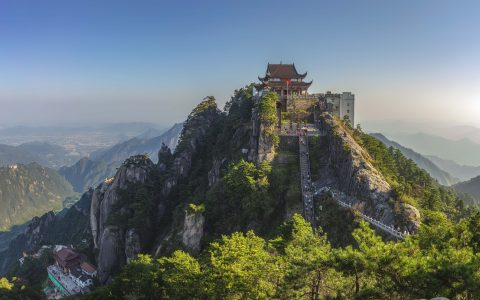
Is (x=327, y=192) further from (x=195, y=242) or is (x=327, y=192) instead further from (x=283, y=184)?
(x=195, y=242)

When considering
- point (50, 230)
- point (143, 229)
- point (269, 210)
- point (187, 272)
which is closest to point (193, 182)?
point (143, 229)

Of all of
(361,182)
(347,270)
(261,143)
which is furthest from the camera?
(261,143)

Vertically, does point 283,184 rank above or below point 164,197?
above

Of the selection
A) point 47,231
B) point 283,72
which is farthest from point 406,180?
point 47,231

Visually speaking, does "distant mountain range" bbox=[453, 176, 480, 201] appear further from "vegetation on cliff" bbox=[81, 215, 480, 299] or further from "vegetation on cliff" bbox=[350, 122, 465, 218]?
"vegetation on cliff" bbox=[81, 215, 480, 299]

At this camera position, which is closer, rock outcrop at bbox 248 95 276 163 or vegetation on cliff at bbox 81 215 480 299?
vegetation on cliff at bbox 81 215 480 299

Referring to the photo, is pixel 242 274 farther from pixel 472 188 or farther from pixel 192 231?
pixel 472 188

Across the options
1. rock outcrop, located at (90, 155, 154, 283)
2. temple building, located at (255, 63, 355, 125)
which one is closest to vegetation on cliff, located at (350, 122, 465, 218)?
temple building, located at (255, 63, 355, 125)

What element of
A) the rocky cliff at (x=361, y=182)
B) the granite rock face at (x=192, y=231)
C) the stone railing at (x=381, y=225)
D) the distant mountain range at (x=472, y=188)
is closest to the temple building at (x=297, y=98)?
the rocky cliff at (x=361, y=182)

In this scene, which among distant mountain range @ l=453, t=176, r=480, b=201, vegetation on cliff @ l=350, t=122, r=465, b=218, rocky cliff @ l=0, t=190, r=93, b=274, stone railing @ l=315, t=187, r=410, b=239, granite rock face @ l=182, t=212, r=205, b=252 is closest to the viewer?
stone railing @ l=315, t=187, r=410, b=239
